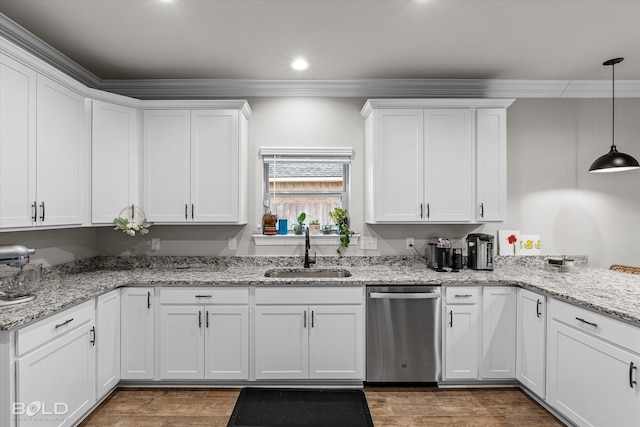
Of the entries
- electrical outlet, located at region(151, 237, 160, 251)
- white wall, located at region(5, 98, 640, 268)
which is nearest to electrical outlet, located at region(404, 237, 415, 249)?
white wall, located at region(5, 98, 640, 268)

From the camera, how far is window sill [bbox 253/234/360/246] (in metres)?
3.40

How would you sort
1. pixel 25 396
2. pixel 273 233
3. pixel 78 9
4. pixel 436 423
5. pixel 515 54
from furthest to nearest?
pixel 273 233
pixel 515 54
pixel 436 423
pixel 78 9
pixel 25 396

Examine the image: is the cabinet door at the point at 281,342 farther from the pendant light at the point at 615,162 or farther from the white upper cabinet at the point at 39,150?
the pendant light at the point at 615,162

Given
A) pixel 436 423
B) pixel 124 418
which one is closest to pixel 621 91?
pixel 436 423

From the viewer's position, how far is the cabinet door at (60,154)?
2.30 meters

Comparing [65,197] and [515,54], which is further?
[515,54]

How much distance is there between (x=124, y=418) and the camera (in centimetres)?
243

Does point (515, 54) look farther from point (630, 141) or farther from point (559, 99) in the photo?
point (630, 141)

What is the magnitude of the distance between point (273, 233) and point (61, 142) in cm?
181

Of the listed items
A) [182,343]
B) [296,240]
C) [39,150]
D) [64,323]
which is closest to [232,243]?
[296,240]

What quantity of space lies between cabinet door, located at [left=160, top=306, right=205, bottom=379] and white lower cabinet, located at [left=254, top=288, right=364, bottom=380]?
1.52 feet

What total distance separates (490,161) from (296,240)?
1.95m

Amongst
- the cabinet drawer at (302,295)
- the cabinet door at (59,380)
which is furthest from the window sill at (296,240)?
the cabinet door at (59,380)

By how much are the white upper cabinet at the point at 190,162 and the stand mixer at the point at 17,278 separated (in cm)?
105
